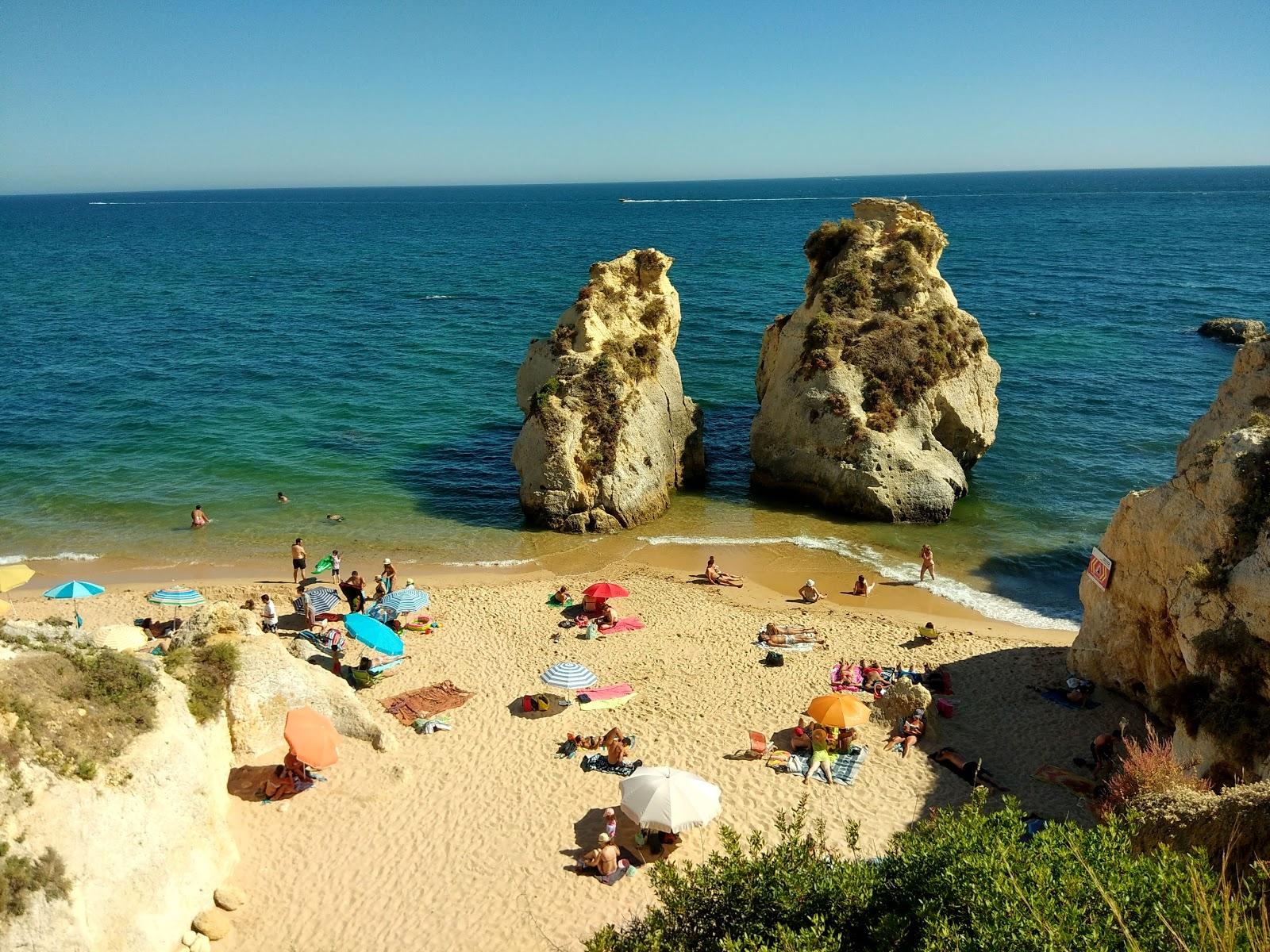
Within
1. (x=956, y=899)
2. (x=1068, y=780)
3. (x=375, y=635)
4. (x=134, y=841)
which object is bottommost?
(x=1068, y=780)

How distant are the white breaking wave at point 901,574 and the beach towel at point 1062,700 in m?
4.71

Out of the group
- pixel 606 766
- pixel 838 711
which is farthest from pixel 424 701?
pixel 838 711

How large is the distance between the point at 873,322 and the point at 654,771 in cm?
2251

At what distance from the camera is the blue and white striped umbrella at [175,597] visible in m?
21.8

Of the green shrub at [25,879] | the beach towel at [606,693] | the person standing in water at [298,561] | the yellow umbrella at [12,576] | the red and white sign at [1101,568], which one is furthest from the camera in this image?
the person standing in water at [298,561]

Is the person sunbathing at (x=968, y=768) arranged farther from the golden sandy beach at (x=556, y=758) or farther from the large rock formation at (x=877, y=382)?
the large rock formation at (x=877, y=382)

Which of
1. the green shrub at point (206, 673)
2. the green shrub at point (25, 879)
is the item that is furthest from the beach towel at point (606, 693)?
the green shrub at point (25, 879)

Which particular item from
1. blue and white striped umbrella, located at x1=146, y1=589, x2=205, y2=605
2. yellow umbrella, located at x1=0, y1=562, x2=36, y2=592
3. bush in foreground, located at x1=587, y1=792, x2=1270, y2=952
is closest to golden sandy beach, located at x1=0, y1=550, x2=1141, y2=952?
yellow umbrella, located at x1=0, y1=562, x2=36, y2=592

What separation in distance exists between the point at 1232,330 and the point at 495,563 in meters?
52.0

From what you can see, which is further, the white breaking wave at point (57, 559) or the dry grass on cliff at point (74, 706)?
the white breaking wave at point (57, 559)

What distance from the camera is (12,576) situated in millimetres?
21938

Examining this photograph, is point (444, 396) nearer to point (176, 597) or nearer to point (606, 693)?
point (176, 597)

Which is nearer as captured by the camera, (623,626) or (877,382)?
(623,626)

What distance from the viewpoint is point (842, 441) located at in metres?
30.5
